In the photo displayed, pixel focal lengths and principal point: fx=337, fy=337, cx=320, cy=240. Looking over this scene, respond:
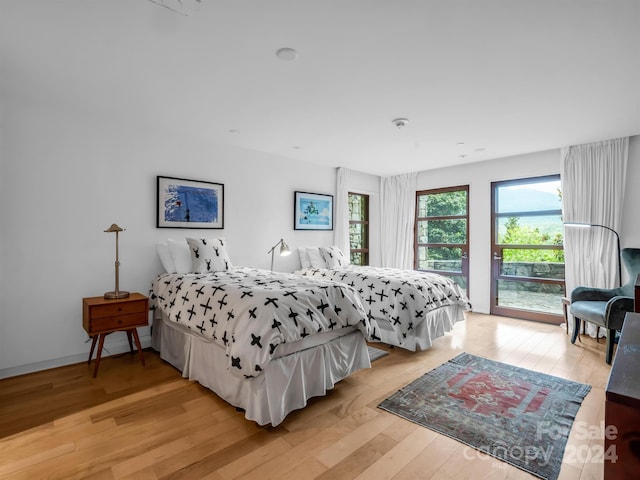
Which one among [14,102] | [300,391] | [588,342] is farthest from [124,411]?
[588,342]

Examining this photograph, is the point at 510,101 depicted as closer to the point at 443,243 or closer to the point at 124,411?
the point at 443,243

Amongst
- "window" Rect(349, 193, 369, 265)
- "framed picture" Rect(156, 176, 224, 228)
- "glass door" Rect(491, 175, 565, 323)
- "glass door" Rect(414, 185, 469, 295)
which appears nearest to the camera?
"framed picture" Rect(156, 176, 224, 228)

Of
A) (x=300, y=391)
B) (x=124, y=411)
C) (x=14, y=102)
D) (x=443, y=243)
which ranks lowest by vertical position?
(x=124, y=411)

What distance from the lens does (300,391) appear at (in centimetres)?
225

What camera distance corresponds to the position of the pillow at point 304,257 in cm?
481

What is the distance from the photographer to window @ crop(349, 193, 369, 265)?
243 inches

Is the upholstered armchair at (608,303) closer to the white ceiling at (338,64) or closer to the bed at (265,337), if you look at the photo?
the white ceiling at (338,64)

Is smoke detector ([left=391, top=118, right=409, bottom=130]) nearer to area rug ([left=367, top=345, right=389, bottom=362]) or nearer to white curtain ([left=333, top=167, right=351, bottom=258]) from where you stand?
white curtain ([left=333, top=167, right=351, bottom=258])

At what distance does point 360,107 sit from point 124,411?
299 cm

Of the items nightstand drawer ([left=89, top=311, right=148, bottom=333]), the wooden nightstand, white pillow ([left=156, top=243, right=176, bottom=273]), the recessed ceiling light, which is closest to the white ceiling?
the recessed ceiling light

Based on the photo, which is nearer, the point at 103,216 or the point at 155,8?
the point at 155,8

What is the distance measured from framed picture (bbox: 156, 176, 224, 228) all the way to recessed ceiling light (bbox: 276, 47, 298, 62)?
6.96ft

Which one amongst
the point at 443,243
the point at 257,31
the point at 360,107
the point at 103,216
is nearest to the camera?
the point at 257,31

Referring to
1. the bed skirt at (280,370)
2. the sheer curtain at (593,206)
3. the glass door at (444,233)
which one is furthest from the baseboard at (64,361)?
the sheer curtain at (593,206)
